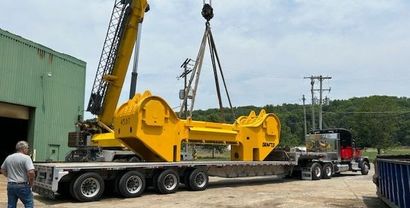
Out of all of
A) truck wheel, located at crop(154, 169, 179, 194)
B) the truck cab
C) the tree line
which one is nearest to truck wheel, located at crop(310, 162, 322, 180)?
the truck cab

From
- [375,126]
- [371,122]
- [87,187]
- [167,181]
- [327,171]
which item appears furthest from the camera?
[371,122]

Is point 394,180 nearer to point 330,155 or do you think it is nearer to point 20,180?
point 20,180

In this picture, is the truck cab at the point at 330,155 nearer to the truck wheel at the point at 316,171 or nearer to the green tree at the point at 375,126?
the truck wheel at the point at 316,171

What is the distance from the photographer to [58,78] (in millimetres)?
28000

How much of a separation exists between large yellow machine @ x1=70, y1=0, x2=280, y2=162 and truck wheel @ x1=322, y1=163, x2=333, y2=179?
184 inches

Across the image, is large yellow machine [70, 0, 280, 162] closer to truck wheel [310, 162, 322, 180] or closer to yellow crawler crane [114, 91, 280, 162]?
yellow crawler crane [114, 91, 280, 162]

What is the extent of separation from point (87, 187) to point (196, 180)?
445 cm

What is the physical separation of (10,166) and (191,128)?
9.13m

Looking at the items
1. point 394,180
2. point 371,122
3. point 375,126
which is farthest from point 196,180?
point 371,122

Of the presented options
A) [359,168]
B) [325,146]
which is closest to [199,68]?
[325,146]

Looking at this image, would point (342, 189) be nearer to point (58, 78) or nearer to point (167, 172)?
point (167, 172)

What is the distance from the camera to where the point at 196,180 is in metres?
16.6

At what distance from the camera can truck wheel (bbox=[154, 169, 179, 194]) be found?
15.2 meters

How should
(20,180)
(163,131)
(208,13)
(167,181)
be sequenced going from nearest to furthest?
(20,180) → (167,181) → (163,131) → (208,13)
